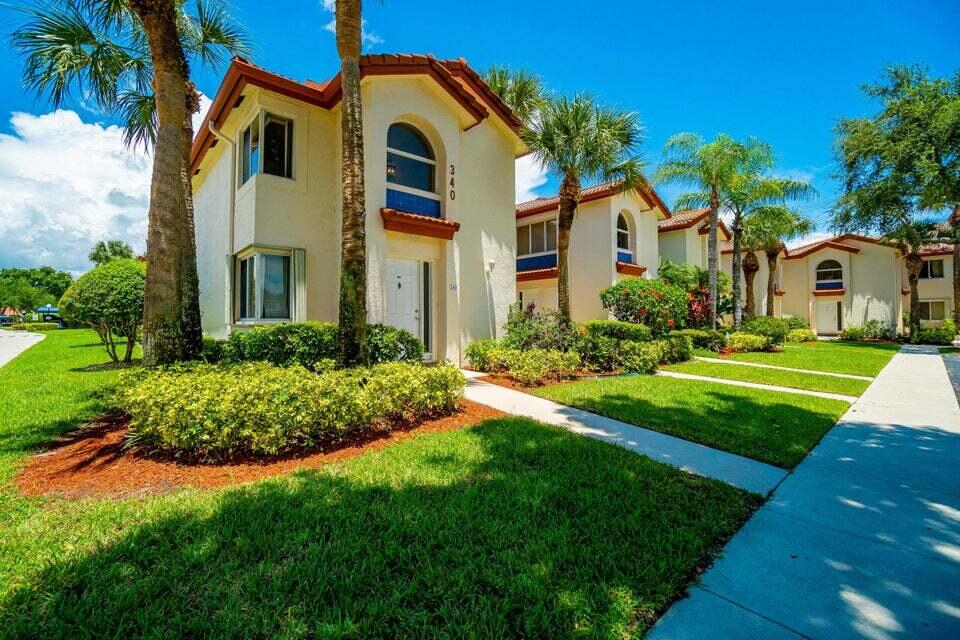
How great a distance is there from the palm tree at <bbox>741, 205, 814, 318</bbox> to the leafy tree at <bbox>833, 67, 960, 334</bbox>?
6.20 feet

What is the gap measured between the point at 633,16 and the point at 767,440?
1137cm

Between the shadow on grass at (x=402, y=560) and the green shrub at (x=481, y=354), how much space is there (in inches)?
264

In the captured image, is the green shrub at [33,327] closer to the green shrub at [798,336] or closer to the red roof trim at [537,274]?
the red roof trim at [537,274]

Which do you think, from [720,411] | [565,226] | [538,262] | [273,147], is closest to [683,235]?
[538,262]

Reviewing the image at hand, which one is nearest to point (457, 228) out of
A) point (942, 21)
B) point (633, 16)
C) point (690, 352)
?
point (633, 16)

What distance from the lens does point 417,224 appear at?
10.8 metres

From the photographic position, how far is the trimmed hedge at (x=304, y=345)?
8.84m

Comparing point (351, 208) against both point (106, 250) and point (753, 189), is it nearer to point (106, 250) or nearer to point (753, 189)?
point (753, 189)

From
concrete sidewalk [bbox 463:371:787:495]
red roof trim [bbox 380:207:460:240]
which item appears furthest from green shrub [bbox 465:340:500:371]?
red roof trim [bbox 380:207:460:240]

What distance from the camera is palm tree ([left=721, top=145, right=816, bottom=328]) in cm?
1780

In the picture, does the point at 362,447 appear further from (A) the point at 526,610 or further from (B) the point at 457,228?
(B) the point at 457,228

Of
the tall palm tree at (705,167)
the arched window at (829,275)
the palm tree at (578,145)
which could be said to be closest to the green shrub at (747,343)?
the tall palm tree at (705,167)

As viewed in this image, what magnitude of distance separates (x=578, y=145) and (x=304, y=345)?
958cm

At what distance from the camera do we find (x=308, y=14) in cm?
874
